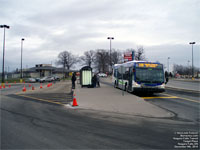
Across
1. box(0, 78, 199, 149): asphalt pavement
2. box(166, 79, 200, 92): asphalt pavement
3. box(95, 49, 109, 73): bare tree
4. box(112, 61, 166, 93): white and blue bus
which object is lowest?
box(0, 78, 199, 149): asphalt pavement

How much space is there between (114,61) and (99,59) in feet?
27.1

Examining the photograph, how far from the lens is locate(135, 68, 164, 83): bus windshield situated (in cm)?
1520

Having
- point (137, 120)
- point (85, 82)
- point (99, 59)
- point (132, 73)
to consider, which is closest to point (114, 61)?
point (99, 59)

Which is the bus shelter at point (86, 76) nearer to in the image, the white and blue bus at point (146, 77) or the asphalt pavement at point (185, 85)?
the white and blue bus at point (146, 77)

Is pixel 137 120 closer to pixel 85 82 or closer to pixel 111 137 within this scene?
pixel 111 137

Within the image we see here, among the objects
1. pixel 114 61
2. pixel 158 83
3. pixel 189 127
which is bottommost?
pixel 189 127

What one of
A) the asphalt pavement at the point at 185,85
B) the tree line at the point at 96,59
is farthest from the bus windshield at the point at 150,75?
the tree line at the point at 96,59

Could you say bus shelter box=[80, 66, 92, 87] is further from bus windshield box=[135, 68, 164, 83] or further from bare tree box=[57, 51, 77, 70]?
bare tree box=[57, 51, 77, 70]

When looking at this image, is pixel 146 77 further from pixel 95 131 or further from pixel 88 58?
pixel 88 58

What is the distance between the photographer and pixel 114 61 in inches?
3583

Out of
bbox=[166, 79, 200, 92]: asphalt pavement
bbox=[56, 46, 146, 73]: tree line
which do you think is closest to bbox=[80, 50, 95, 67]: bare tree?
bbox=[56, 46, 146, 73]: tree line

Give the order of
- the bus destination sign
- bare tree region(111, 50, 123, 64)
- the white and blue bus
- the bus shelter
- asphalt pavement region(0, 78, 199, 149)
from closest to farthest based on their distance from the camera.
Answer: asphalt pavement region(0, 78, 199, 149)
the white and blue bus
the bus destination sign
the bus shelter
bare tree region(111, 50, 123, 64)

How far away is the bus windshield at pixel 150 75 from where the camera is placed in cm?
1520

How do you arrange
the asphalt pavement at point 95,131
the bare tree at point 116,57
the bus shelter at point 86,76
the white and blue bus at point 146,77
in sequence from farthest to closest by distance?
the bare tree at point 116,57 < the bus shelter at point 86,76 < the white and blue bus at point 146,77 < the asphalt pavement at point 95,131
